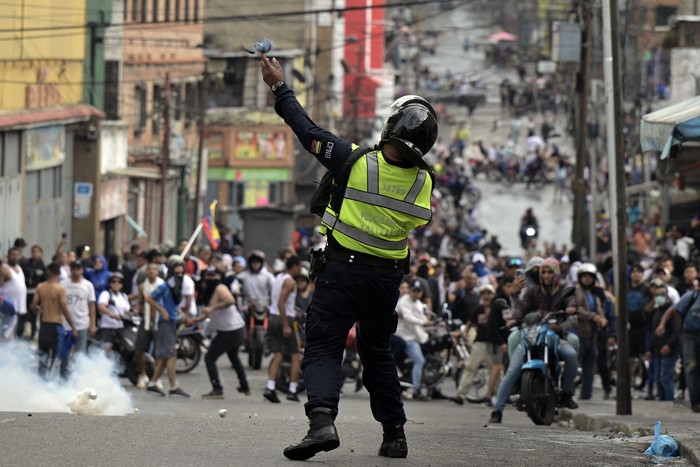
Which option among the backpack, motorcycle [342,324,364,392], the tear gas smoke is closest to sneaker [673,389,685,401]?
motorcycle [342,324,364,392]

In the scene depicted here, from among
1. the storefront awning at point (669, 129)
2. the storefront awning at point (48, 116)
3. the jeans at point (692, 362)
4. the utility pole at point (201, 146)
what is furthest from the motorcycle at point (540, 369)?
the utility pole at point (201, 146)

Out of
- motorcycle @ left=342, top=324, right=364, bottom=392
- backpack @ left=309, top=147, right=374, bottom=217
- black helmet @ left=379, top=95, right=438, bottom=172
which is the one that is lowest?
motorcycle @ left=342, top=324, right=364, bottom=392

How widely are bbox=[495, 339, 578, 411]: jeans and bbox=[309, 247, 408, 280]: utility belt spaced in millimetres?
7106

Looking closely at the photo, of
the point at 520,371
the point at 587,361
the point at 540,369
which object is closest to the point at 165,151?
the point at 587,361

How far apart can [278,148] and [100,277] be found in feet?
118

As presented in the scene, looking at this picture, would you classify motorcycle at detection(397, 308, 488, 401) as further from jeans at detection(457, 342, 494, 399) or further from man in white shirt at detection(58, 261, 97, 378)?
man in white shirt at detection(58, 261, 97, 378)

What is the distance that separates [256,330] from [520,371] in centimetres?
924

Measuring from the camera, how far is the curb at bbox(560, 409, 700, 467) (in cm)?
985

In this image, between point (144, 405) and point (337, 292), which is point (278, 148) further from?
point (337, 292)

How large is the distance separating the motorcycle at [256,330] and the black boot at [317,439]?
1593 centimetres

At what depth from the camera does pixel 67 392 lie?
47.5 feet

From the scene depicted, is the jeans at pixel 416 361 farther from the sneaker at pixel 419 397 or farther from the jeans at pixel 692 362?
the jeans at pixel 692 362

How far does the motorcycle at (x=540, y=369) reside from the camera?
1551 cm

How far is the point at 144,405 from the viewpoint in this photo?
17.9 metres
